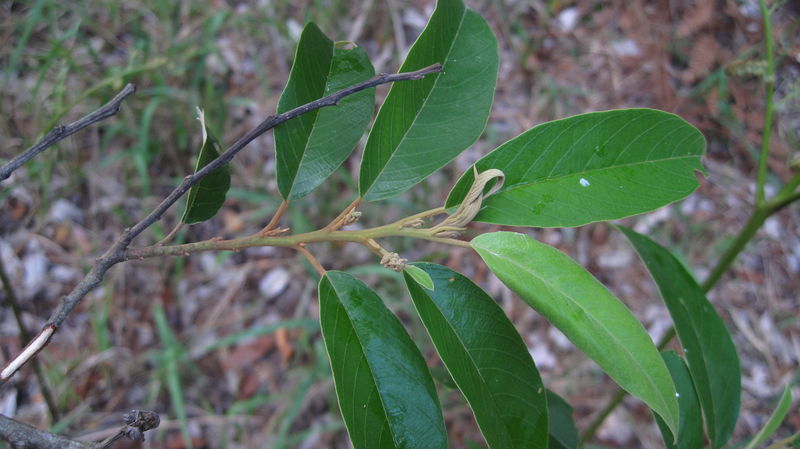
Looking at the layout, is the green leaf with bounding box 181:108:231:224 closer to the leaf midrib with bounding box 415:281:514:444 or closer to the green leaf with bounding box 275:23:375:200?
the green leaf with bounding box 275:23:375:200

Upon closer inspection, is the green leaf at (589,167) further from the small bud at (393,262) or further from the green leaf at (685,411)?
the green leaf at (685,411)

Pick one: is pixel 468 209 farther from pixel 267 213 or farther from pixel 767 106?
pixel 267 213

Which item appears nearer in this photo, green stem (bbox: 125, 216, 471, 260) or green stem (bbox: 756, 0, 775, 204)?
green stem (bbox: 125, 216, 471, 260)

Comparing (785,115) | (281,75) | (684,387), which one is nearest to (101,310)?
(281,75)

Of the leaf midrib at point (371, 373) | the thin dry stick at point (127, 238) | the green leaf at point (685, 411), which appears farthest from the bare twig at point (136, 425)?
the green leaf at point (685, 411)

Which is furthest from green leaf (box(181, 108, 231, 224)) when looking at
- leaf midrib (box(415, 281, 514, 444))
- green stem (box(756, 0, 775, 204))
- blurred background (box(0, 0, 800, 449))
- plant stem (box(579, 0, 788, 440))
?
blurred background (box(0, 0, 800, 449))

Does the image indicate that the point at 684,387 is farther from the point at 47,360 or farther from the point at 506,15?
the point at 506,15

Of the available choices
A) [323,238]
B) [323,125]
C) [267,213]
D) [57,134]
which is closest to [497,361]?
[323,238]
